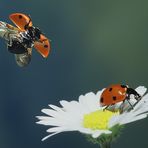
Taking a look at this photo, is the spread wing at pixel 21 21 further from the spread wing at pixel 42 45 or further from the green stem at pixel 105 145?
the green stem at pixel 105 145

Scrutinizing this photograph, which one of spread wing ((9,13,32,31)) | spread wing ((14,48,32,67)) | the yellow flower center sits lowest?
the yellow flower center

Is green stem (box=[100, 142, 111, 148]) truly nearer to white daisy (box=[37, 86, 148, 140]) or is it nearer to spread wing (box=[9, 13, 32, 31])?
white daisy (box=[37, 86, 148, 140])

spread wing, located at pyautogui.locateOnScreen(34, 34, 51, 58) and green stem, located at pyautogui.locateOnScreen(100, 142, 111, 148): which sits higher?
spread wing, located at pyautogui.locateOnScreen(34, 34, 51, 58)

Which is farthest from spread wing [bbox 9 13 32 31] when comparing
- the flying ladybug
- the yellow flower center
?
the yellow flower center

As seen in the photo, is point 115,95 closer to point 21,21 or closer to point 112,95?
point 112,95

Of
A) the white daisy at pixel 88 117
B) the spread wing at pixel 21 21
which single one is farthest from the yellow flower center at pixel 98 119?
the spread wing at pixel 21 21

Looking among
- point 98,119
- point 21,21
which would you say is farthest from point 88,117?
point 21,21

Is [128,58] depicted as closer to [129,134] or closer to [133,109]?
[129,134]
